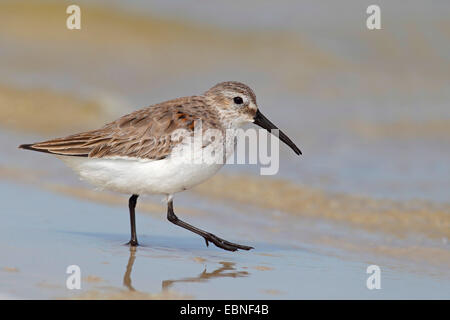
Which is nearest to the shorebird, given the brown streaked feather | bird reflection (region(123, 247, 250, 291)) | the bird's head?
the brown streaked feather

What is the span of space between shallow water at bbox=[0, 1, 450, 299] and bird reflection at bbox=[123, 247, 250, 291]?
0.08ft

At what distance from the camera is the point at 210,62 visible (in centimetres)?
1500

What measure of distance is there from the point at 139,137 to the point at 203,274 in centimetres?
135

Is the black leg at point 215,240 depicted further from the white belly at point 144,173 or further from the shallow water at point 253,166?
the white belly at point 144,173

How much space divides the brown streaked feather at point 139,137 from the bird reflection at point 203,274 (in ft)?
2.77

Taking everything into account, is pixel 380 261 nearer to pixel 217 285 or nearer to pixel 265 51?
pixel 217 285

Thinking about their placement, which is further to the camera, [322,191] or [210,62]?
[210,62]

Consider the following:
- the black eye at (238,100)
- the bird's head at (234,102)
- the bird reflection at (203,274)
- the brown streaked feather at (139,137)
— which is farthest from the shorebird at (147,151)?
the bird reflection at (203,274)

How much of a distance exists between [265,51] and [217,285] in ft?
33.1

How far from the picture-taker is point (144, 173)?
21.4 feet

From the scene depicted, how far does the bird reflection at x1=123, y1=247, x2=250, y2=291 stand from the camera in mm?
5594

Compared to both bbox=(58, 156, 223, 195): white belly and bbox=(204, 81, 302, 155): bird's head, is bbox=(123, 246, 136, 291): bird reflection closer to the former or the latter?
bbox=(58, 156, 223, 195): white belly

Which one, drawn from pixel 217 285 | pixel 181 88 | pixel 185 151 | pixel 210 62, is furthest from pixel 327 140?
pixel 217 285

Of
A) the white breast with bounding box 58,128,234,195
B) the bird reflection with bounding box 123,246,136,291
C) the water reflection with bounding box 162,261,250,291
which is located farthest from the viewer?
Result: the white breast with bounding box 58,128,234,195
